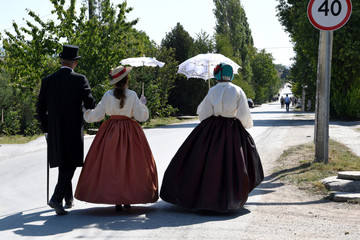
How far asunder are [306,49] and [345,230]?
23651 mm

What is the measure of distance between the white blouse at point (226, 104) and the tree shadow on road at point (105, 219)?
1126 mm

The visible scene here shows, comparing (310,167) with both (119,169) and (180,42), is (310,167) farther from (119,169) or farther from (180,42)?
(180,42)

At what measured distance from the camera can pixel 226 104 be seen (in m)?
6.19

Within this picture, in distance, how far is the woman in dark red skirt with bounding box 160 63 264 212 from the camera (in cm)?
582

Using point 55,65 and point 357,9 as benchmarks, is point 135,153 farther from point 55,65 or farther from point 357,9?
point 357,9

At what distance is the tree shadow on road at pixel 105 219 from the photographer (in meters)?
5.18

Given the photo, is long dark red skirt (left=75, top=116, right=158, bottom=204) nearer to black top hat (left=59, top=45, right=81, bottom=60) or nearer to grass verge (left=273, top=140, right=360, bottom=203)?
black top hat (left=59, top=45, right=81, bottom=60)

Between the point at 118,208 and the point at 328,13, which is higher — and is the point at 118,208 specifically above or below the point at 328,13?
below

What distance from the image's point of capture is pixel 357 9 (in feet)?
83.3

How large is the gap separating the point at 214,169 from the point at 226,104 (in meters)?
0.81

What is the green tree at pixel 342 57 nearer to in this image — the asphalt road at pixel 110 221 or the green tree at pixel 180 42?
the green tree at pixel 180 42

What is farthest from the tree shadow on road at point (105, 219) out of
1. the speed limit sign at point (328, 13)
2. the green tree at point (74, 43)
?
the green tree at point (74, 43)

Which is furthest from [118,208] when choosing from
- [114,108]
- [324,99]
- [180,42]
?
[180,42]

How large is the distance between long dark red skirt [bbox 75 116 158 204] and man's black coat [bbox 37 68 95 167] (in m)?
0.21
